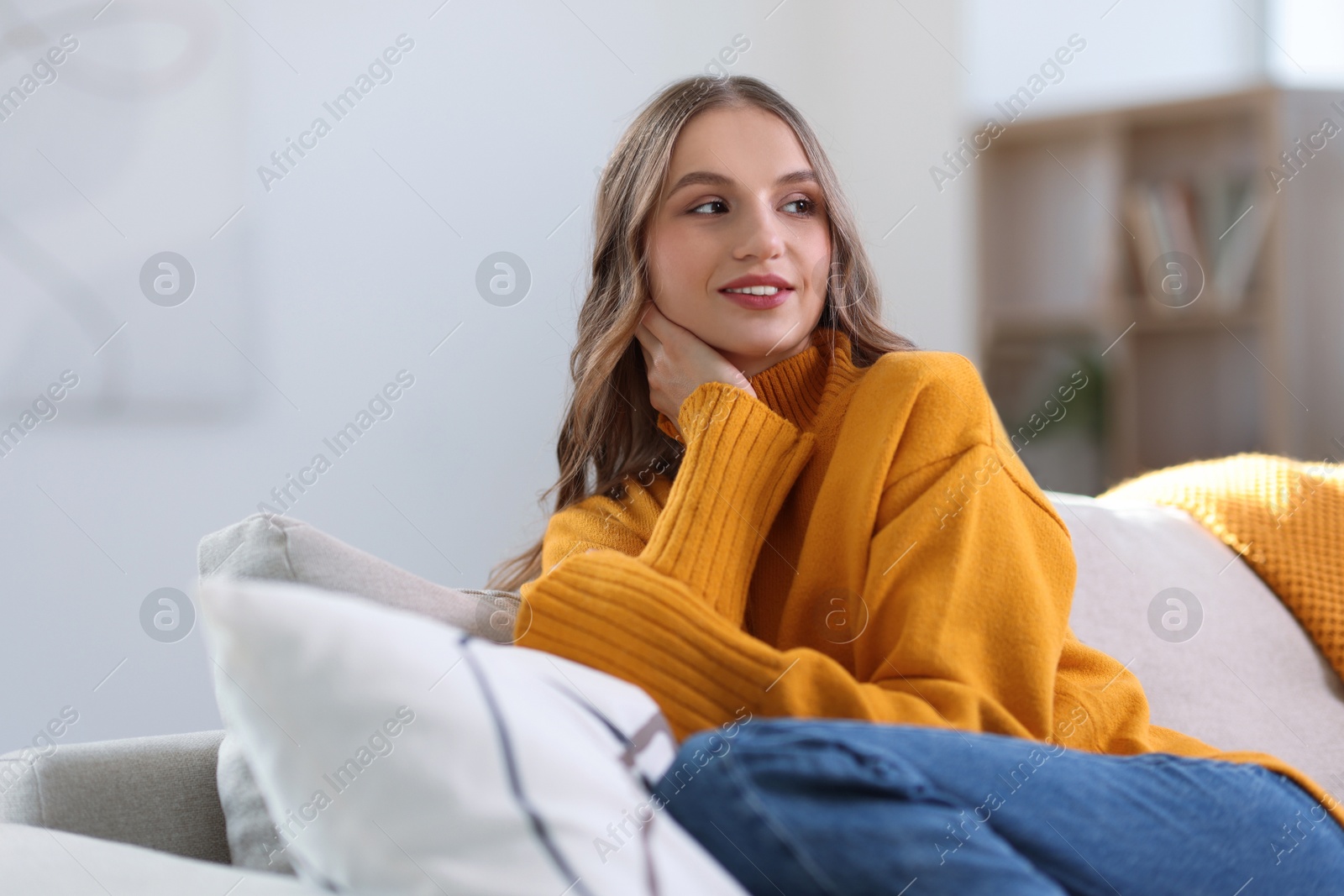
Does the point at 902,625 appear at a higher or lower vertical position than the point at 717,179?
lower

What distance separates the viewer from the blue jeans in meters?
0.65

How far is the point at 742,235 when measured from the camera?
1279 millimetres

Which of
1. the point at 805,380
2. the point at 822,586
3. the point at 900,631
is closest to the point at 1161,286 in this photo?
the point at 805,380

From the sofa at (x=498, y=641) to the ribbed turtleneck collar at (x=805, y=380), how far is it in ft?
1.19

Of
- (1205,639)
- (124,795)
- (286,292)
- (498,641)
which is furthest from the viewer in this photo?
(286,292)

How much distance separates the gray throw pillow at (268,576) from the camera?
3.24ft

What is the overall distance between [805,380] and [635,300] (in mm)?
216

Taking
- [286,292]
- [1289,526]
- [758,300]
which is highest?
[286,292]

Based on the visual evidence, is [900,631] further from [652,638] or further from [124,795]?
[124,795]

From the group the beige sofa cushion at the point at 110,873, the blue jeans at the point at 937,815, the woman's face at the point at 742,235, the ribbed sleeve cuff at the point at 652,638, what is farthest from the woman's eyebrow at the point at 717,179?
the beige sofa cushion at the point at 110,873

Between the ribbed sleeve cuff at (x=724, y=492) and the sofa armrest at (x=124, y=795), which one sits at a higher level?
the sofa armrest at (x=124, y=795)

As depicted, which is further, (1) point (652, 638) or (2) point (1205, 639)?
(2) point (1205, 639)

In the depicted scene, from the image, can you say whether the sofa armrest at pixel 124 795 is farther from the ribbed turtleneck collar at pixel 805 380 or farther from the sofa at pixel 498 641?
the ribbed turtleneck collar at pixel 805 380

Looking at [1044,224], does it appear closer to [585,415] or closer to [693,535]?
[585,415]
